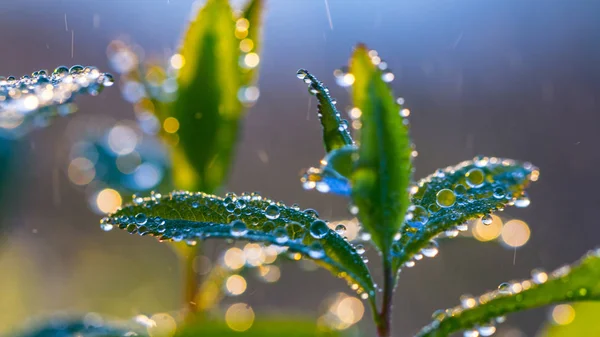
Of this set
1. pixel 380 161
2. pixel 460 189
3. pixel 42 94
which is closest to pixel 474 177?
pixel 460 189

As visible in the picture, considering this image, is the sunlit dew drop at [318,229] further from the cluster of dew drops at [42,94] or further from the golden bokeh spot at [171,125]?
the golden bokeh spot at [171,125]

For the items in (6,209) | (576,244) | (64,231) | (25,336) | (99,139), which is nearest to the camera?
(25,336)

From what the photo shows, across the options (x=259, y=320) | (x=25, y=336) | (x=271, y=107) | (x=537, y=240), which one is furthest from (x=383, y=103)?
(x=271, y=107)

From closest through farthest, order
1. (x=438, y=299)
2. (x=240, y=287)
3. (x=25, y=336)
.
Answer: (x=25, y=336) < (x=240, y=287) < (x=438, y=299)

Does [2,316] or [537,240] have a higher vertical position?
[537,240]

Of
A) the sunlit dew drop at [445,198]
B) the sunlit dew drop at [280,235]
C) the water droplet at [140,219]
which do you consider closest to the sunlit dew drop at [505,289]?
the sunlit dew drop at [445,198]

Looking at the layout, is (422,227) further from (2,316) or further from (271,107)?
(271,107)

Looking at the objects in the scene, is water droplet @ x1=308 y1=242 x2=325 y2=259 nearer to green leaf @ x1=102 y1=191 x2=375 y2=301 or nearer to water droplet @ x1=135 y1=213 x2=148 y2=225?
green leaf @ x1=102 y1=191 x2=375 y2=301
